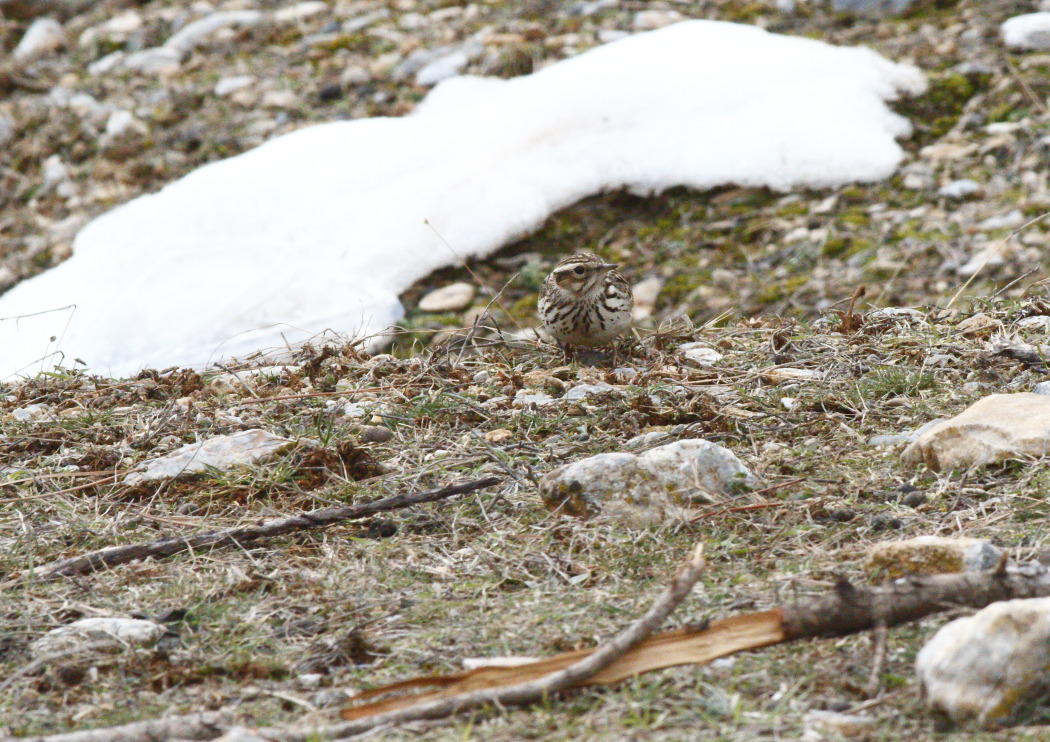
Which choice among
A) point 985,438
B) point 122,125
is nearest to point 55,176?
point 122,125

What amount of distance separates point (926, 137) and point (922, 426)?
560 centimetres

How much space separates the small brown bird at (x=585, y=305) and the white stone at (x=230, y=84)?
6.15 metres

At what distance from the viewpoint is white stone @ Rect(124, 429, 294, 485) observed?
451 centimetres

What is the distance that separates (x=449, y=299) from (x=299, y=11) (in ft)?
18.6

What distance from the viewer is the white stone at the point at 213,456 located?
4.51 meters

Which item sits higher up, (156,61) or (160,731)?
(160,731)

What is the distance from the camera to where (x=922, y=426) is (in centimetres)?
446

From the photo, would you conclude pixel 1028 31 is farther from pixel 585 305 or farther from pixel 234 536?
pixel 234 536

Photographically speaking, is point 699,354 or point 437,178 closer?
point 699,354

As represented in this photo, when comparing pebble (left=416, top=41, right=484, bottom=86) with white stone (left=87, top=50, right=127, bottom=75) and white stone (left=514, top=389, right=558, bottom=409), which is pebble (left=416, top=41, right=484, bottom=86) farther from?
white stone (left=514, top=389, right=558, bottom=409)

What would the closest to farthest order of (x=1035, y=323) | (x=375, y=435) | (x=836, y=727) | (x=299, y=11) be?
(x=836, y=727)
(x=375, y=435)
(x=1035, y=323)
(x=299, y=11)

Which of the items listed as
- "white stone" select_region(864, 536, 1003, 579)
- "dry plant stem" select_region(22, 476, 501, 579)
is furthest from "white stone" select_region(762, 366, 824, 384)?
"white stone" select_region(864, 536, 1003, 579)

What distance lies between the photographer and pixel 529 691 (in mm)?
2729

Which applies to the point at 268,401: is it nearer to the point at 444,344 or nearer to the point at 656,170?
the point at 444,344
